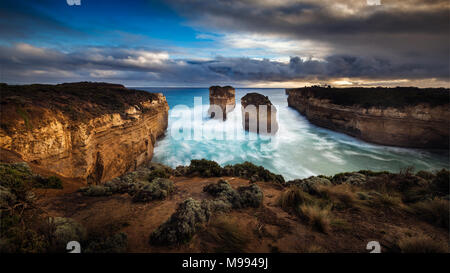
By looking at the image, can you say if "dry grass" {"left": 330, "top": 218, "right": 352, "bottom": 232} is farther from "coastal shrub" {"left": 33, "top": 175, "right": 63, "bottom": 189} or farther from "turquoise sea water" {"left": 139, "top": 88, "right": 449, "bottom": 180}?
"turquoise sea water" {"left": 139, "top": 88, "right": 449, "bottom": 180}

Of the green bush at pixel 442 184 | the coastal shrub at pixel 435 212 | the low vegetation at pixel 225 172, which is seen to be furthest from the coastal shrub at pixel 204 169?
the green bush at pixel 442 184

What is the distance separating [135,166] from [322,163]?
17385 mm

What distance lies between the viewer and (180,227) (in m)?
2.95

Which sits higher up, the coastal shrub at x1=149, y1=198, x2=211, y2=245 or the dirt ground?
the coastal shrub at x1=149, y1=198, x2=211, y2=245

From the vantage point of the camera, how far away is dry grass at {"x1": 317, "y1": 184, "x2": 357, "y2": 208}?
432 centimetres

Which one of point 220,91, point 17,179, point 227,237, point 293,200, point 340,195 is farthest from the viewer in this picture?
point 220,91

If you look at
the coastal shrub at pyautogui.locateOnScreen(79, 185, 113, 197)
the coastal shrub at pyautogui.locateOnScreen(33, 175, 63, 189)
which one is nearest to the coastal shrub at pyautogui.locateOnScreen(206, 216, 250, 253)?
the coastal shrub at pyautogui.locateOnScreen(79, 185, 113, 197)

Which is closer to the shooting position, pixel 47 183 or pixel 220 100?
pixel 47 183

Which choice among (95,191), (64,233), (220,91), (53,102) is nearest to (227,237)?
(64,233)

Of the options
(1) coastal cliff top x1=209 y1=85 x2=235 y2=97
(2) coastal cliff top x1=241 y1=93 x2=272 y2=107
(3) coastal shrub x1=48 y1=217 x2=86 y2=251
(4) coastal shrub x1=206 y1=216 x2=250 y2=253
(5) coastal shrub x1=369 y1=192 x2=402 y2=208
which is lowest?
(5) coastal shrub x1=369 y1=192 x2=402 y2=208

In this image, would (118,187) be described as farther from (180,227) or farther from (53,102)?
(53,102)

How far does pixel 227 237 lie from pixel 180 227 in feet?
2.92

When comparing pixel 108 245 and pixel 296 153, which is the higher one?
pixel 108 245

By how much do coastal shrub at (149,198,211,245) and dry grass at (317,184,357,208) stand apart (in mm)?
3644
